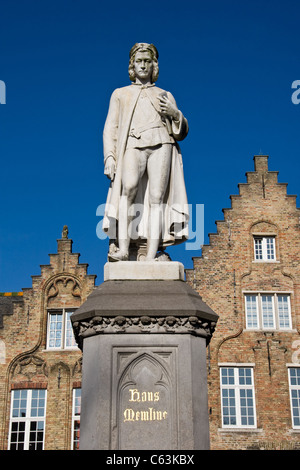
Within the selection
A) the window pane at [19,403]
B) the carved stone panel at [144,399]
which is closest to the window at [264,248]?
the window pane at [19,403]

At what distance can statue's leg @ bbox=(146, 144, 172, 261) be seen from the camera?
738 centimetres

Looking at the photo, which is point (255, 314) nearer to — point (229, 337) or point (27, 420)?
point (229, 337)

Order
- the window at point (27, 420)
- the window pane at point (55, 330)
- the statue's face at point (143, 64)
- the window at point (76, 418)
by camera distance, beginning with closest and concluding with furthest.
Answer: the statue's face at point (143, 64), the window at point (76, 418), the window at point (27, 420), the window pane at point (55, 330)

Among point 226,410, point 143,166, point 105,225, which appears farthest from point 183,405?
point 226,410

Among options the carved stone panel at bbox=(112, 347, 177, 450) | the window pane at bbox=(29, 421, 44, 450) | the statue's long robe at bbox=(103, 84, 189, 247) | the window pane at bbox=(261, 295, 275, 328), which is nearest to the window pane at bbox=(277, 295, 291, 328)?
the window pane at bbox=(261, 295, 275, 328)

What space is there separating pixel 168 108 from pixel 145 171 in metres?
0.74

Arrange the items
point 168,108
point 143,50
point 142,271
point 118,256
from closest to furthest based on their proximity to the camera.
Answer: point 142,271, point 118,256, point 168,108, point 143,50

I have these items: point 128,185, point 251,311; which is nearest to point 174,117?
point 128,185

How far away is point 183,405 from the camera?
6074 mm

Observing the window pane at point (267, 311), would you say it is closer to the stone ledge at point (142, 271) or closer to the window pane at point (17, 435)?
the window pane at point (17, 435)

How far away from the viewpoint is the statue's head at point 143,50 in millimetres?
7875

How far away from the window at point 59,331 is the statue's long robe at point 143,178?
17.0 metres

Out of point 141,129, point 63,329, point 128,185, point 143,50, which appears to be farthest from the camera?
point 63,329

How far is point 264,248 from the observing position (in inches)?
975
